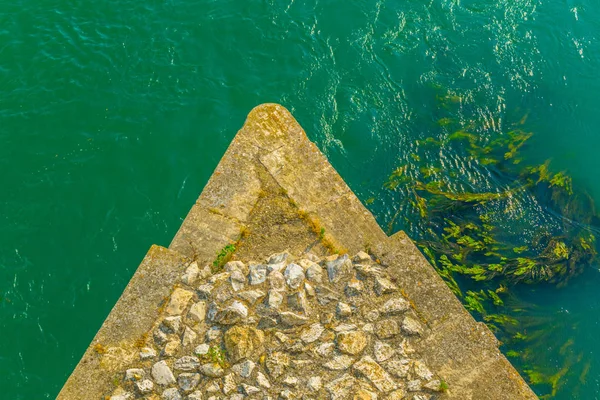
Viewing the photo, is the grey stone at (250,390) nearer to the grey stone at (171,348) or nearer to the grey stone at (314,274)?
the grey stone at (171,348)

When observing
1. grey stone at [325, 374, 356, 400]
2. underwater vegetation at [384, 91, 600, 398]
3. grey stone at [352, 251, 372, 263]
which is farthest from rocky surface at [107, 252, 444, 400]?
underwater vegetation at [384, 91, 600, 398]

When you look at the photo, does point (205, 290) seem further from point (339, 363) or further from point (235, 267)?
point (339, 363)

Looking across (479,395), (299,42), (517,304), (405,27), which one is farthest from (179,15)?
(479,395)

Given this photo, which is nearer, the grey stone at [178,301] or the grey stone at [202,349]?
the grey stone at [202,349]

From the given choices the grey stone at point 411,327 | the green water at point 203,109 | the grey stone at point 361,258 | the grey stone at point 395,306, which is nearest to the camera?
the grey stone at point 411,327

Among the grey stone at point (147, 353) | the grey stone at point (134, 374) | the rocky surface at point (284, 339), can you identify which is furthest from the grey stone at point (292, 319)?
the grey stone at point (134, 374)

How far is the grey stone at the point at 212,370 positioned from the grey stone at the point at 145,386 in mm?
633

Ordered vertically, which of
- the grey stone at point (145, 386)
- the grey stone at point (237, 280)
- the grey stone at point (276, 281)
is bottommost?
the grey stone at point (145, 386)

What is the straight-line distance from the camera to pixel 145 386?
690 centimetres

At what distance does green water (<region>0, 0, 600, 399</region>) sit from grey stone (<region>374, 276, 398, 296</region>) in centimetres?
375

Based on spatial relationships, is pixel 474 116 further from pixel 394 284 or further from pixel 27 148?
pixel 27 148

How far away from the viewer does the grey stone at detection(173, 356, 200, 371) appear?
693cm

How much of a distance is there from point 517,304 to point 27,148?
9.85 meters

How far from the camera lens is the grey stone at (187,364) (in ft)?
22.7
